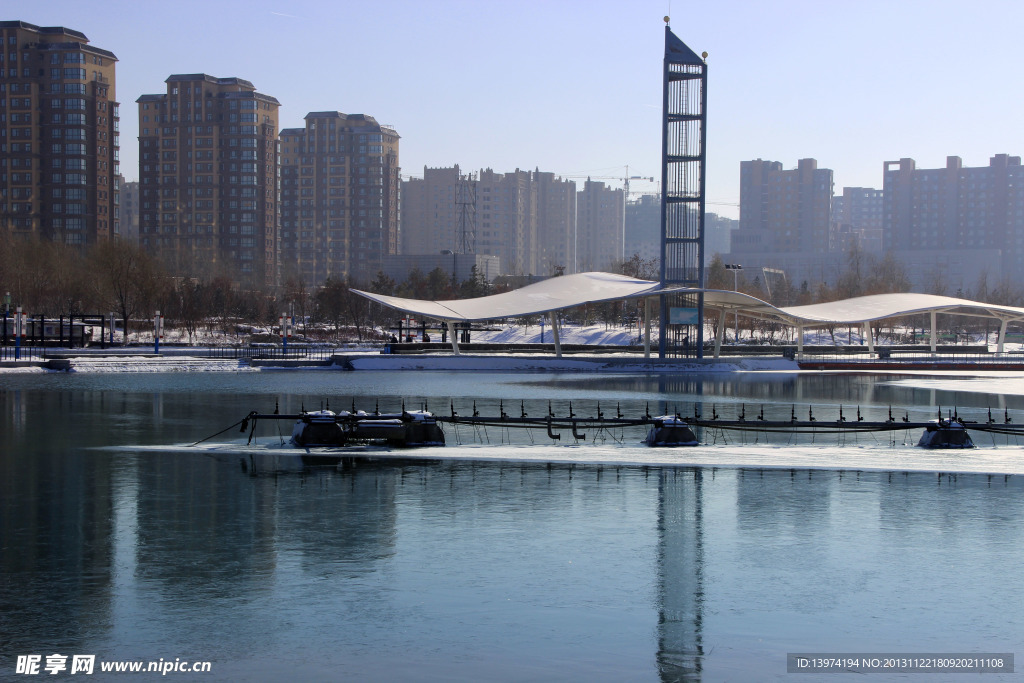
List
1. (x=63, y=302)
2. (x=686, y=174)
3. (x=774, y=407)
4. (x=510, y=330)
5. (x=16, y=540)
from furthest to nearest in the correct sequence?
(x=510, y=330) → (x=63, y=302) → (x=686, y=174) → (x=774, y=407) → (x=16, y=540)

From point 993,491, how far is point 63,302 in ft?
234

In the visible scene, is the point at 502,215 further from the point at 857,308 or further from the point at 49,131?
the point at 857,308

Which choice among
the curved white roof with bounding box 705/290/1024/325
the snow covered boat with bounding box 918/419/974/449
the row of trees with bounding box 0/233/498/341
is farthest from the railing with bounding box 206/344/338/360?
the snow covered boat with bounding box 918/419/974/449

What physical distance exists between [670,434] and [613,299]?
102 ft

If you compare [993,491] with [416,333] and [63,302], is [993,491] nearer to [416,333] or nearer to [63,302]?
[416,333]

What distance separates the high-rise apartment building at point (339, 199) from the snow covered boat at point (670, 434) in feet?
472

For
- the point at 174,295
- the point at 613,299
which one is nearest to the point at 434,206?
the point at 174,295

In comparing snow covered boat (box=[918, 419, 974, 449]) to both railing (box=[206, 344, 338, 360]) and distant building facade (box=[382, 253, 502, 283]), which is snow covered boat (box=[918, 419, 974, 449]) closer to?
railing (box=[206, 344, 338, 360])

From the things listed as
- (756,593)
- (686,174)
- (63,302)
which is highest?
(686,174)

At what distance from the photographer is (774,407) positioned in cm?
2673

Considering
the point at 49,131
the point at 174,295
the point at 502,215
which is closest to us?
the point at 174,295

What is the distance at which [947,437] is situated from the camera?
59.5 ft

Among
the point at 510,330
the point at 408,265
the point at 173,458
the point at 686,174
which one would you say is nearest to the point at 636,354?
the point at 686,174

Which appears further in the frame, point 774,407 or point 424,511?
point 774,407
